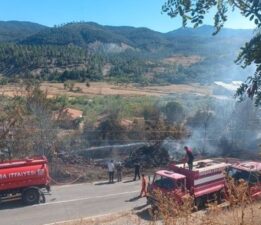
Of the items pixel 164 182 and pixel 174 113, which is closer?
pixel 164 182

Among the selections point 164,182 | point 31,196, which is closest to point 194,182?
point 164,182

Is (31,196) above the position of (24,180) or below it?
below

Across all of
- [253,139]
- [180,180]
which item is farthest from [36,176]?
[253,139]

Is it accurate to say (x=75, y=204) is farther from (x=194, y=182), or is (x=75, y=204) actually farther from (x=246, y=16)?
(x=246, y=16)

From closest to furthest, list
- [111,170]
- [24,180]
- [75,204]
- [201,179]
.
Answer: [201,179], [24,180], [75,204], [111,170]

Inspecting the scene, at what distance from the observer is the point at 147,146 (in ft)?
100

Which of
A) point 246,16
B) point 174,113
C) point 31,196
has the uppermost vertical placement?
point 246,16

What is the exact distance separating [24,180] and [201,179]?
7.42 metres

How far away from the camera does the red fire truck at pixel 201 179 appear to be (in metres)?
18.1

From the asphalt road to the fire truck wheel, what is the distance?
0.92 ft

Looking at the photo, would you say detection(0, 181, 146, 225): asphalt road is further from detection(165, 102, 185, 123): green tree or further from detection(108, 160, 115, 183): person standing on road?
detection(165, 102, 185, 123): green tree

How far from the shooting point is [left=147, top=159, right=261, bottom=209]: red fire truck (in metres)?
18.1

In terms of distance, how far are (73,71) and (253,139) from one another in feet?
250

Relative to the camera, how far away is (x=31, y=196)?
20.0m
